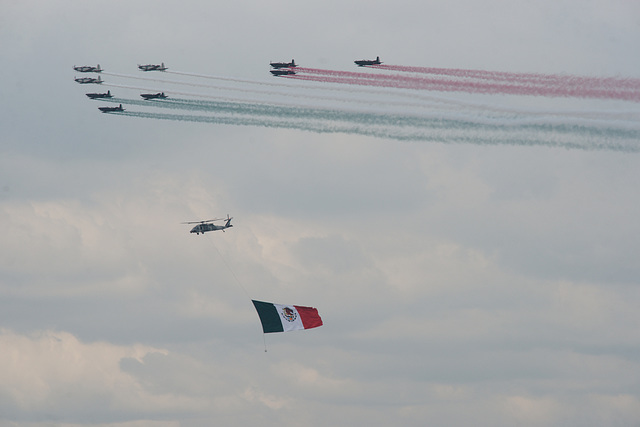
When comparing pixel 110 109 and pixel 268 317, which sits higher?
pixel 110 109

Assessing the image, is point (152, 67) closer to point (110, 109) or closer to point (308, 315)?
point (110, 109)

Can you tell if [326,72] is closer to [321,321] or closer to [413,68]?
[413,68]

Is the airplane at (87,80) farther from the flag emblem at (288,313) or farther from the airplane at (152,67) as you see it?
the flag emblem at (288,313)

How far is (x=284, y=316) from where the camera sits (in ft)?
445

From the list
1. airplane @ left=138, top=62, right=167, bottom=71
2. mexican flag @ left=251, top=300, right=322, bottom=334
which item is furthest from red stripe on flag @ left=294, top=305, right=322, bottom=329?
airplane @ left=138, top=62, right=167, bottom=71

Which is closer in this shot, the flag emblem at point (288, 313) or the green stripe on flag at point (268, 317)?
the green stripe on flag at point (268, 317)

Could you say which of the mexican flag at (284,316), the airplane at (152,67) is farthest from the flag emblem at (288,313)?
the airplane at (152,67)

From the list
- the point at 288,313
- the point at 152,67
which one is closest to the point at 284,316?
the point at 288,313

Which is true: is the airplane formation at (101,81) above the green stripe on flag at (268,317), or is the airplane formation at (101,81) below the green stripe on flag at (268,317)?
above

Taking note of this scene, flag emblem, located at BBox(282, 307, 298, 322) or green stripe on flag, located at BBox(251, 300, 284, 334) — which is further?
flag emblem, located at BBox(282, 307, 298, 322)

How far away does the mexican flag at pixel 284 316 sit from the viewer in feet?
441

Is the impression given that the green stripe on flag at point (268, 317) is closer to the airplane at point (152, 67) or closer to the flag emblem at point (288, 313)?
the flag emblem at point (288, 313)

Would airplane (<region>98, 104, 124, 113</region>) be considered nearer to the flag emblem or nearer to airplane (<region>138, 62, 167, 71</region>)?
airplane (<region>138, 62, 167, 71</region>)

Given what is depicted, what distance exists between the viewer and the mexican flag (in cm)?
13438
